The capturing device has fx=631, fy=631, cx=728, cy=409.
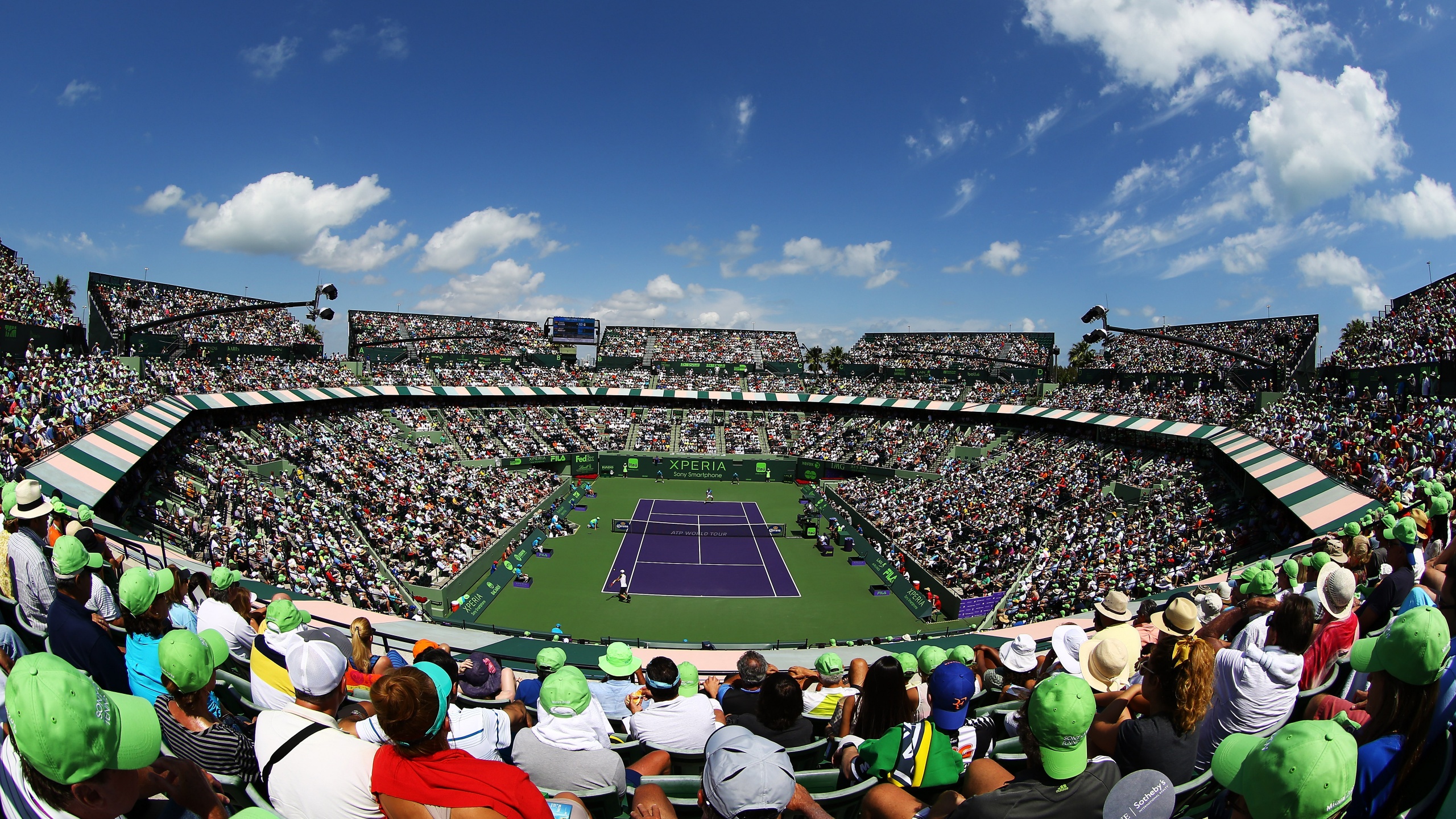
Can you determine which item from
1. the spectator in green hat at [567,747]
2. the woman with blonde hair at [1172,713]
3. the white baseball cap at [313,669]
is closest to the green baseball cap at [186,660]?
the white baseball cap at [313,669]

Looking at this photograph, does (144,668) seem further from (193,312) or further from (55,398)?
(193,312)

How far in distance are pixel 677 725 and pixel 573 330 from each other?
7035 centimetres

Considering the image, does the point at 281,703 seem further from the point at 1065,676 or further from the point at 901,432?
the point at 901,432

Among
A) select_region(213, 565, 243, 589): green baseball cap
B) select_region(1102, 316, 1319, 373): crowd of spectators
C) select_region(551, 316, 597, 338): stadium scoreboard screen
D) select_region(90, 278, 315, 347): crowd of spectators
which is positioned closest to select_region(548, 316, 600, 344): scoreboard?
select_region(551, 316, 597, 338): stadium scoreboard screen

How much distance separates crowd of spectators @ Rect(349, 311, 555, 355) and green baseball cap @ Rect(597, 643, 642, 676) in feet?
174

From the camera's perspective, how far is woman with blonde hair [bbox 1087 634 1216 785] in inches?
136

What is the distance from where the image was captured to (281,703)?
15.3 ft

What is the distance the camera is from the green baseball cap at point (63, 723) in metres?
2.00

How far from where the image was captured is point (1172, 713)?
350 cm

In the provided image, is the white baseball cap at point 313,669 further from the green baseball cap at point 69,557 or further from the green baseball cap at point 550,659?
the green baseball cap at point 550,659

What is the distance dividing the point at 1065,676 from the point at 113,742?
3.81m

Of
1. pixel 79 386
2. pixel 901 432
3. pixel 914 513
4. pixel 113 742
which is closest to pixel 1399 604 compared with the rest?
pixel 113 742

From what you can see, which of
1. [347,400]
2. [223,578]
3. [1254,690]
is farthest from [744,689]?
[347,400]

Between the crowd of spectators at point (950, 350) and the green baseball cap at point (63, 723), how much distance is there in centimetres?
5631
